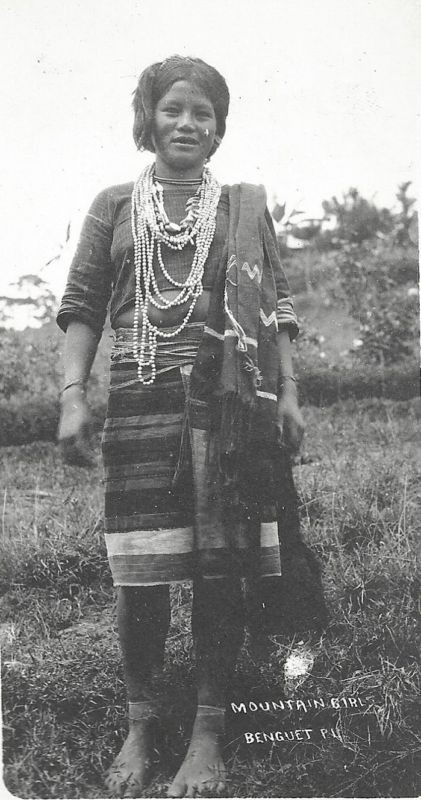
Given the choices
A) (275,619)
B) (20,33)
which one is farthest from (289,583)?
(20,33)

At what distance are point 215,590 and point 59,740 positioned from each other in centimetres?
60

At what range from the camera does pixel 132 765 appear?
6.36 feet

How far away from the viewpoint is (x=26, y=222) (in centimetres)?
232

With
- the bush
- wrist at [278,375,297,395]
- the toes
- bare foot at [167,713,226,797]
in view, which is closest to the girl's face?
wrist at [278,375,297,395]

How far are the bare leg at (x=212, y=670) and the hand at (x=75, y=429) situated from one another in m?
0.44

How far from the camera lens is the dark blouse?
2.00 m

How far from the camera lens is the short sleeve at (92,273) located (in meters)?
2.03

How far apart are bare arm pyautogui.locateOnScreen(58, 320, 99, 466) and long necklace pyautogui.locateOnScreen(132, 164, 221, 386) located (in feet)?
0.48

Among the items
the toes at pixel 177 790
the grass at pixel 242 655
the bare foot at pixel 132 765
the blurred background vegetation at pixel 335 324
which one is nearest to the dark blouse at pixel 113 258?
the blurred background vegetation at pixel 335 324

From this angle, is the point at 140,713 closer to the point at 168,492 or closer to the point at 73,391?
the point at 168,492

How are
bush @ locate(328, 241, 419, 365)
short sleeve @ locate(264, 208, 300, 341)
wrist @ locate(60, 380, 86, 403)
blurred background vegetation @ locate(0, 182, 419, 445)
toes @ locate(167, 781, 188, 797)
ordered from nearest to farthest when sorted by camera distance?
toes @ locate(167, 781, 188, 797), wrist @ locate(60, 380, 86, 403), short sleeve @ locate(264, 208, 300, 341), blurred background vegetation @ locate(0, 182, 419, 445), bush @ locate(328, 241, 419, 365)

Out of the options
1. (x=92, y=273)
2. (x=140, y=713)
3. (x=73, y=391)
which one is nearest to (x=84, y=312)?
(x=92, y=273)

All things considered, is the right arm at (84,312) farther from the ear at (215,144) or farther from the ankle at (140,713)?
the ankle at (140,713)

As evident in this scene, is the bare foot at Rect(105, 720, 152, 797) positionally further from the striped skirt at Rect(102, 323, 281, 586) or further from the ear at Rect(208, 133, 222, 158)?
the ear at Rect(208, 133, 222, 158)
